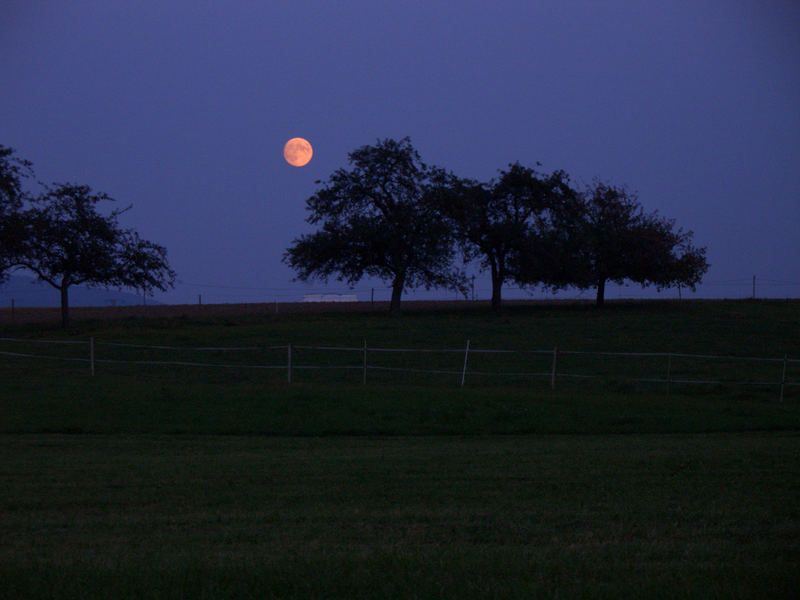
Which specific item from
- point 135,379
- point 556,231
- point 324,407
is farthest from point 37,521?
point 556,231

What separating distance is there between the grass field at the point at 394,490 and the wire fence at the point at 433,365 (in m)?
0.99

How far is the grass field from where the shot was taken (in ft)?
17.9

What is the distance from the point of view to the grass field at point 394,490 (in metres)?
5.46

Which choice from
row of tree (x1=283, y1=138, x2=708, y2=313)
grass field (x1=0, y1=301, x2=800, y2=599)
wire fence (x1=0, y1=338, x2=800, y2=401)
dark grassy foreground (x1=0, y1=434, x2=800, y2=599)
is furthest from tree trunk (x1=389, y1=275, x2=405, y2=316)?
dark grassy foreground (x1=0, y1=434, x2=800, y2=599)

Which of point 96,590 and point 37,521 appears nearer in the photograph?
point 96,590

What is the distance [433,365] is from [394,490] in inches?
811

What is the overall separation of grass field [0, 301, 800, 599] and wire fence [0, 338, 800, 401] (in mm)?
992

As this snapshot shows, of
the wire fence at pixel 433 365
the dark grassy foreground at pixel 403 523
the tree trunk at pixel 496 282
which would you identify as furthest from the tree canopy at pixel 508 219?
the dark grassy foreground at pixel 403 523

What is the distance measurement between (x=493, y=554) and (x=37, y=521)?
4.60 metres

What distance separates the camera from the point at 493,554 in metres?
6.02

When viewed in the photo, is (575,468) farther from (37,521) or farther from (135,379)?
(135,379)

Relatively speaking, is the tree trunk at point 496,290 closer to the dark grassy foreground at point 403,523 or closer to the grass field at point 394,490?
the grass field at point 394,490

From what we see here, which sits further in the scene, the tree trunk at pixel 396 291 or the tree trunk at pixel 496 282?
the tree trunk at pixel 496 282

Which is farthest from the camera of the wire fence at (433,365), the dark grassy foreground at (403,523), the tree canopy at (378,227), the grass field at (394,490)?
the tree canopy at (378,227)
